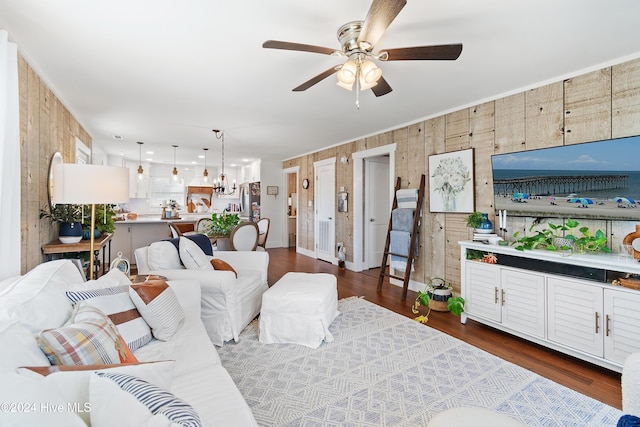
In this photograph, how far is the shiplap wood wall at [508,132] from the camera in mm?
2420

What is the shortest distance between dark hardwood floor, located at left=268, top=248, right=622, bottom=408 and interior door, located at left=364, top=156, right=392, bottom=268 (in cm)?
108

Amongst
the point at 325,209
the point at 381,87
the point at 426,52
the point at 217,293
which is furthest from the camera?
the point at 325,209

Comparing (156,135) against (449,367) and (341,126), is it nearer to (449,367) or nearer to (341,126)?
(341,126)

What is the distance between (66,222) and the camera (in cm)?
277

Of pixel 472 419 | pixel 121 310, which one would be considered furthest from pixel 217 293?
pixel 472 419

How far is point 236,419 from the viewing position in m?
1.07

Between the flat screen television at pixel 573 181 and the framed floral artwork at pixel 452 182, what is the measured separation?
0.32 meters

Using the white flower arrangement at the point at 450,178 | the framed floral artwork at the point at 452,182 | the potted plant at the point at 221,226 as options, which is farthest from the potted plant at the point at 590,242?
the potted plant at the point at 221,226

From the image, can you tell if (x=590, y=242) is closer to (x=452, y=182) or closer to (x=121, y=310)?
(x=452, y=182)

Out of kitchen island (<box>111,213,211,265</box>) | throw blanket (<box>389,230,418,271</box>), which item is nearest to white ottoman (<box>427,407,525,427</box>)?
throw blanket (<box>389,230,418,271</box>)

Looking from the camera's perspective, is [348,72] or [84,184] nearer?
[348,72]

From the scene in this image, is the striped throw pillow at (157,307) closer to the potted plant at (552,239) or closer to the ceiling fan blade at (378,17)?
the ceiling fan blade at (378,17)

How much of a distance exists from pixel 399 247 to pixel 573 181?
2089 millimetres

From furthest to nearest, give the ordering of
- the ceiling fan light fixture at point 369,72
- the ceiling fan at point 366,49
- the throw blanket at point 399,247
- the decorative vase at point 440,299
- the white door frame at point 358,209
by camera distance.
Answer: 1. the white door frame at point 358,209
2. the throw blanket at point 399,247
3. the decorative vase at point 440,299
4. the ceiling fan light fixture at point 369,72
5. the ceiling fan at point 366,49
